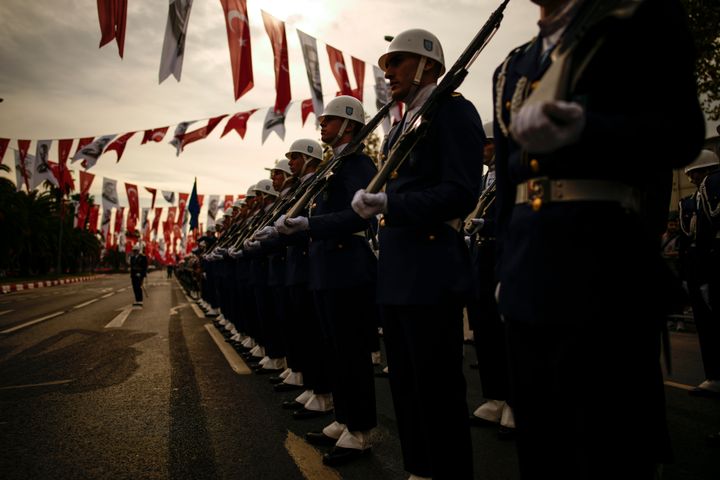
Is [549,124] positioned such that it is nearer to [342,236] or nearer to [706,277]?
[342,236]

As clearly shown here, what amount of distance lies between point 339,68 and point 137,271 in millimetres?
10180

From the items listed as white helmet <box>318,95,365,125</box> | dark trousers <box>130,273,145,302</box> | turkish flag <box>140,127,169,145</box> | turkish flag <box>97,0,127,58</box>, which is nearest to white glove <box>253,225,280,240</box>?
white helmet <box>318,95,365,125</box>

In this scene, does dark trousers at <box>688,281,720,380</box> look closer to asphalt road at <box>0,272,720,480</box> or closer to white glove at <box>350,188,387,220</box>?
asphalt road at <box>0,272,720,480</box>

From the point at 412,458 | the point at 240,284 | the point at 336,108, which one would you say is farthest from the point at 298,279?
the point at 240,284

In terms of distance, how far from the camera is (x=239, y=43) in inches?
365

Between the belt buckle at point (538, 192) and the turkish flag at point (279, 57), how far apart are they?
31.8 ft

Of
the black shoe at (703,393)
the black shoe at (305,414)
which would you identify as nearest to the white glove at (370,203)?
the black shoe at (305,414)

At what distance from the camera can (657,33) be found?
144 centimetres

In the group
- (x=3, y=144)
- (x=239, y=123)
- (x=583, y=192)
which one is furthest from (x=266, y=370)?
(x=3, y=144)

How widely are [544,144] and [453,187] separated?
113 cm

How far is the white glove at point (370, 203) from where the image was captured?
8.03 ft

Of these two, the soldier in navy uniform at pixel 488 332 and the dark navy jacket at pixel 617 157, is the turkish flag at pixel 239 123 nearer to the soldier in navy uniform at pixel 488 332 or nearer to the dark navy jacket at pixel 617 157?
the soldier in navy uniform at pixel 488 332

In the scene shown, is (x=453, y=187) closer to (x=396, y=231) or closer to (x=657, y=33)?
(x=396, y=231)

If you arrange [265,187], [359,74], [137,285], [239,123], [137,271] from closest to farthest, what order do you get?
[265,187] < [359,74] < [239,123] < [137,285] < [137,271]
